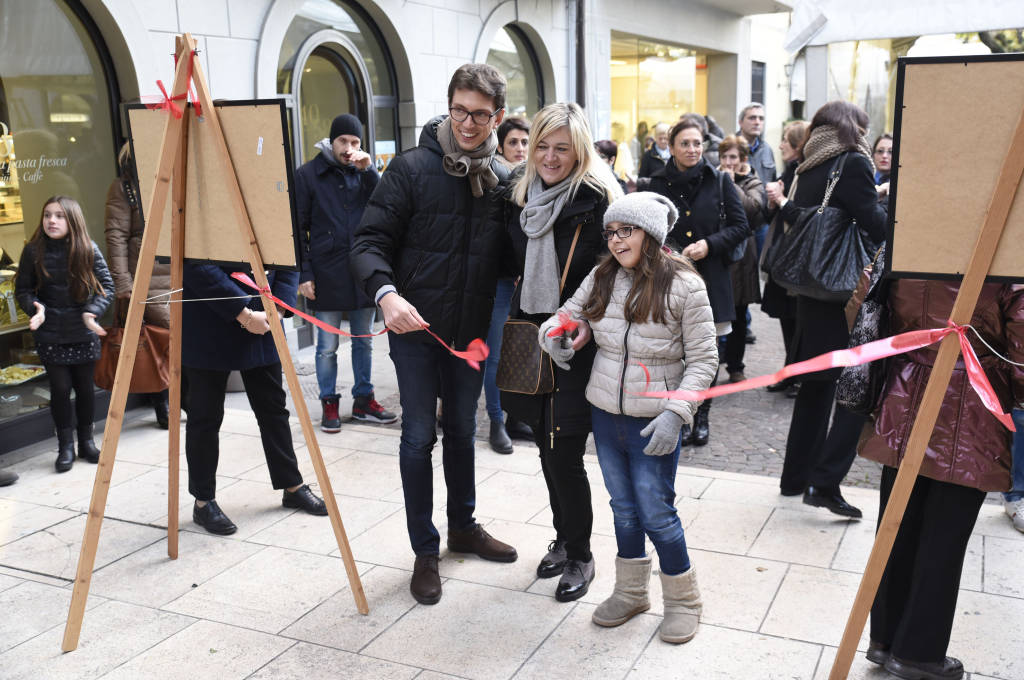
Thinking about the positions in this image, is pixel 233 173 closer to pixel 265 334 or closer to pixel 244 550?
pixel 265 334

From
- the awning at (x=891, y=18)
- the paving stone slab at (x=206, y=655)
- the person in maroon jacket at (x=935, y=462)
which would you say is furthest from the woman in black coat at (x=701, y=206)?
the paving stone slab at (x=206, y=655)

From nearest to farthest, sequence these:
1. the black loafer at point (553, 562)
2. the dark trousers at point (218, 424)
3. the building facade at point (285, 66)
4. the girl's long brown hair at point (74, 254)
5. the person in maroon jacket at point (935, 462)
Answer: the person in maroon jacket at point (935, 462) < the black loafer at point (553, 562) < the dark trousers at point (218, 424) < the girl's long brown hair at point (74, 254) < the building facade at point (285, 66)

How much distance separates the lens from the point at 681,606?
352 centimetres

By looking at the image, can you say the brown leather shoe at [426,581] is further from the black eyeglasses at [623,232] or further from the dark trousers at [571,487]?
the black eyeglasses at [623,232]

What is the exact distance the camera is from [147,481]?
536 cm

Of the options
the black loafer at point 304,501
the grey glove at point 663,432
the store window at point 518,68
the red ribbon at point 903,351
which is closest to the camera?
the red ribbon at point 903,351

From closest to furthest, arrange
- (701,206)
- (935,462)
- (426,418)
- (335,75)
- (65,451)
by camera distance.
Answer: (935,462), (426,418), (65,451), (701,206), (335,75)

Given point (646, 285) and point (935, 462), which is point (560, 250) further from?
point (935, 462)

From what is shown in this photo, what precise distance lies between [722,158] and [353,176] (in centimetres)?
279

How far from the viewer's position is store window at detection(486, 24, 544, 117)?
11.9 metres

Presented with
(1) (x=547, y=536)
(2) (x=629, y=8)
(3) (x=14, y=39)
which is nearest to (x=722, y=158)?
(1) (x=547, y=536)

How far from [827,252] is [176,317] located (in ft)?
10.1

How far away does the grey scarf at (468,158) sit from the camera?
12.1ft

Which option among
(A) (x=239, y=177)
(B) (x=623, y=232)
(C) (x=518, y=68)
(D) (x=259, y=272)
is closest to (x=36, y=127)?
(A) (x=239, y=177)
